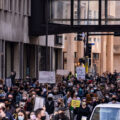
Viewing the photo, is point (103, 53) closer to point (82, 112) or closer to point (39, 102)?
point (39, 102)

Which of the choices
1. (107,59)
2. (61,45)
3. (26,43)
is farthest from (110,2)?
(107,59)

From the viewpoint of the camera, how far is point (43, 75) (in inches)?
1316

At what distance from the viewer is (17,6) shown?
1884 inches

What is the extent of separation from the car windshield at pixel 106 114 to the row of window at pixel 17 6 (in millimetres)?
26781

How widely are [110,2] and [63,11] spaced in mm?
3602

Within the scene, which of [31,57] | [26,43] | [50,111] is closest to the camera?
[50,111]

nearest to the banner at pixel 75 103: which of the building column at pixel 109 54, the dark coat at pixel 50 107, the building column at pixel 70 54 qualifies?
the dark coat at pixel 50 107

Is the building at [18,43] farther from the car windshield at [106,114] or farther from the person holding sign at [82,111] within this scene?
the car windshield at [106,114]

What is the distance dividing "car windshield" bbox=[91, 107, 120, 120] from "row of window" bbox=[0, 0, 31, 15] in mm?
26781

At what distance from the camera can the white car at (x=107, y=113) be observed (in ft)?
56.3

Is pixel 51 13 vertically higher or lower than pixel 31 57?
higher

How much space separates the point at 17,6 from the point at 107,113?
103ft

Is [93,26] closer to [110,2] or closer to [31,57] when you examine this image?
[110,2]

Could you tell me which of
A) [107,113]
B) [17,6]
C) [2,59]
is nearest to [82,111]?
[107,113]
